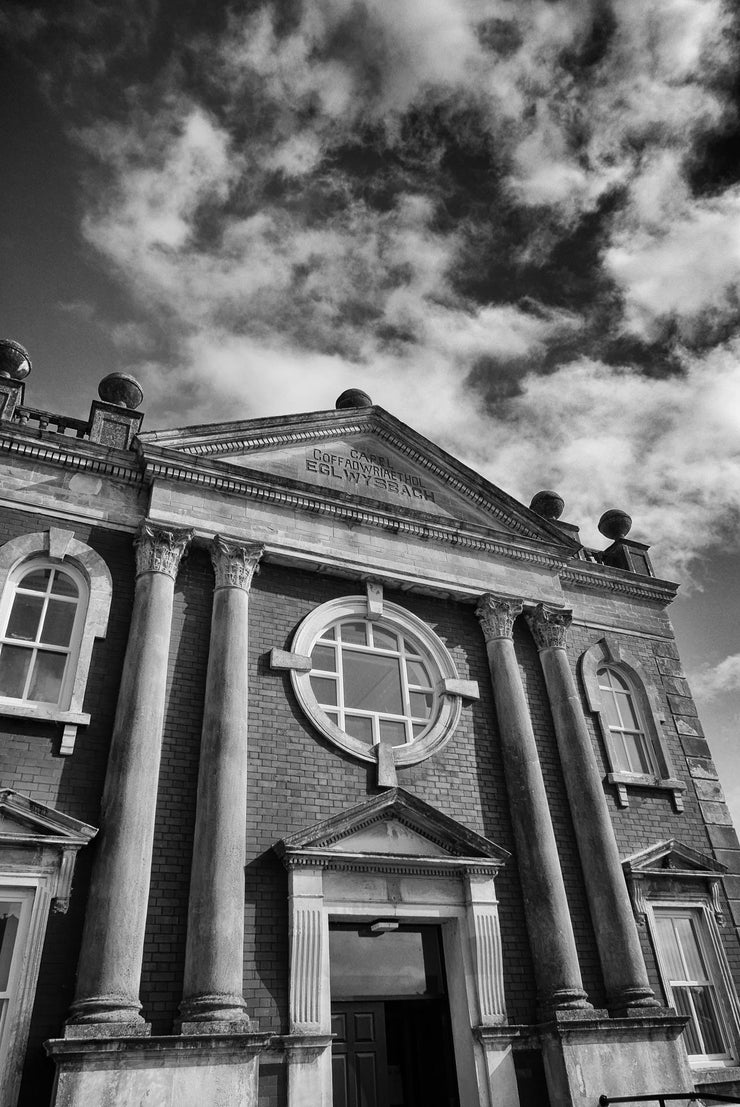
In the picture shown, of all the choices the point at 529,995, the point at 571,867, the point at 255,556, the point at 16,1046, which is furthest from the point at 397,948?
the point at 255,556

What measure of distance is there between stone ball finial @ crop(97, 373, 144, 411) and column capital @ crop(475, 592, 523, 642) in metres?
6.16

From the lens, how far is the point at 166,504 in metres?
10.4

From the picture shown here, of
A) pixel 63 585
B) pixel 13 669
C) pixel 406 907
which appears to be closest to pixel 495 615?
pixel 406 907

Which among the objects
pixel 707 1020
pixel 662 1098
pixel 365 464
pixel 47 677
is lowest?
pixel 662 1098

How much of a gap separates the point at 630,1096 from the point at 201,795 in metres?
5.71

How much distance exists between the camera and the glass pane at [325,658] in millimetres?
10711

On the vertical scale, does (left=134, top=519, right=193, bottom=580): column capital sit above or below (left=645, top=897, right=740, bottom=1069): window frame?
above

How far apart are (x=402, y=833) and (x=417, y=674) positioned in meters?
2.55

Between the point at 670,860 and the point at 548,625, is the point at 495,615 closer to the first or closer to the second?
the point at 548,625

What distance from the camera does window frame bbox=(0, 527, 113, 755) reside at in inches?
336

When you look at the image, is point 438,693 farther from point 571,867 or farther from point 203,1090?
point 203,1090

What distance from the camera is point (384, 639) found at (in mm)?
11484

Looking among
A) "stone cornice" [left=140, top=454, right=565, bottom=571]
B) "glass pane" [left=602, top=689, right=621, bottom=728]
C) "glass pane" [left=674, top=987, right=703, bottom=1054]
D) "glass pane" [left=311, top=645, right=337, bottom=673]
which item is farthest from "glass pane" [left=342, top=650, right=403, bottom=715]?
"glass pane" [left=674, top=987, right=703, bottom=1054]

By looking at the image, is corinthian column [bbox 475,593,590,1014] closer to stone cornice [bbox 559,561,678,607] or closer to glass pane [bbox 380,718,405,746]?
glass pane [bbox 380,718,405,746]
